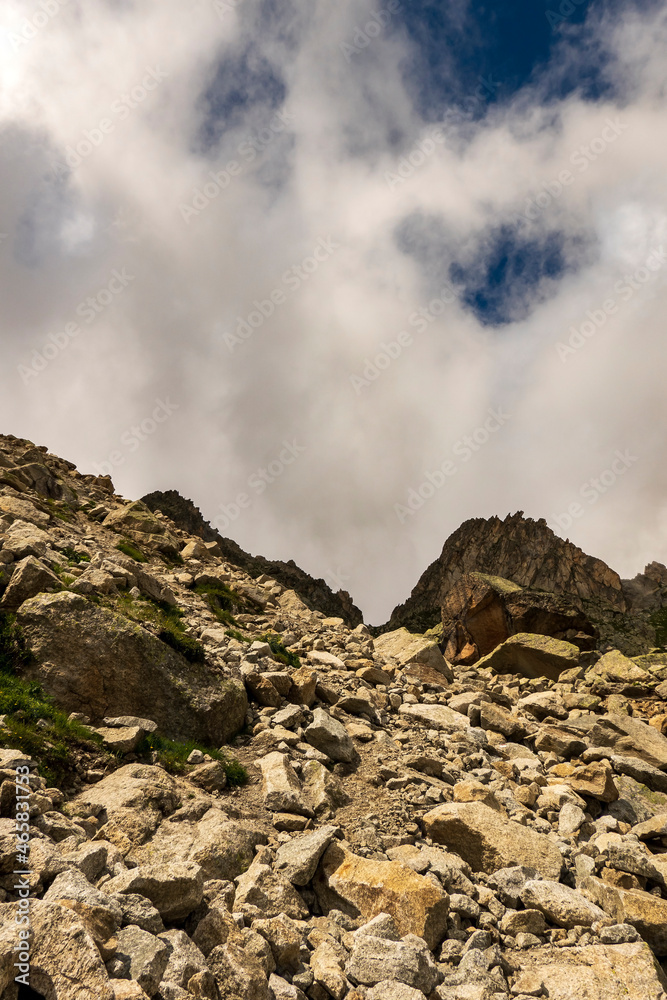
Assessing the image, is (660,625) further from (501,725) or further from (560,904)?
(560,904)

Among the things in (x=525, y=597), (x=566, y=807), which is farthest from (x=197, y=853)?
(x=525, y=597)

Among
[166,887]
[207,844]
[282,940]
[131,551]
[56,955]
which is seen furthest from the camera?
[131,551]

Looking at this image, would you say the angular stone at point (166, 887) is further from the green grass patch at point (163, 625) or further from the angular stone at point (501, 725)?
the angular stone at point (501, 725)

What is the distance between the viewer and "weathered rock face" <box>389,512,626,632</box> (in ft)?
325

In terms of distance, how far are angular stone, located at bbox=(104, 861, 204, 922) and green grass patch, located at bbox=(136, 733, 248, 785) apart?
4621mm

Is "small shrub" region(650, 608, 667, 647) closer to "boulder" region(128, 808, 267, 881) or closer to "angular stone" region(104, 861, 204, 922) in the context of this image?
"boulder" region(128, 808, 267, 881)

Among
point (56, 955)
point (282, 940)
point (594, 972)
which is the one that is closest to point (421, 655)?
point (594, 972)

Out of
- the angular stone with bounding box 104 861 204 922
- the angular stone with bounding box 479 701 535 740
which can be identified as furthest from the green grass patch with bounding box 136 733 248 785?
the angular stone with bounding box 479 701 535 740

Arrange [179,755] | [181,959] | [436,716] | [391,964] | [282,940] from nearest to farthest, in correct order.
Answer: [181,959]
[391,964]
[282,940]
[179,755]
[436,716]

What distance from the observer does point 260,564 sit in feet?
231

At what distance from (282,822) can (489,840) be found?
4.44 m

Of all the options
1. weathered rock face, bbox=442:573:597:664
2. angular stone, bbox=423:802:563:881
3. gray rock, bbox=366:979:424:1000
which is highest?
weathered rock face, bbox=442:573:597:664

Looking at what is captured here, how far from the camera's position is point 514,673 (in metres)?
34.0

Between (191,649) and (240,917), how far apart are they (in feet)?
27.3
